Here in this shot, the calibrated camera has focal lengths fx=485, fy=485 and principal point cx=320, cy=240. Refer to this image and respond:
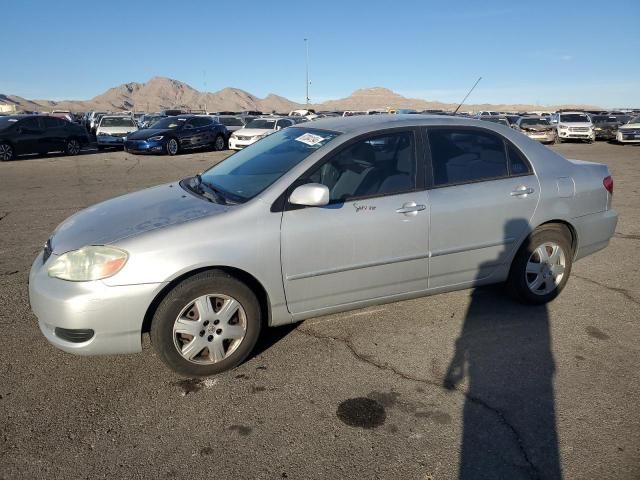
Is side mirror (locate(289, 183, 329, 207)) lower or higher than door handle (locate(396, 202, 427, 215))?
higher

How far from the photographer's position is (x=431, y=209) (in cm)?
359

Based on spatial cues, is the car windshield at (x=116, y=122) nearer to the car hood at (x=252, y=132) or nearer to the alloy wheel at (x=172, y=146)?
the alloy wheel at (x=172, y=146)

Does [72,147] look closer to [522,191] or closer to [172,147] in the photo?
[172,147]

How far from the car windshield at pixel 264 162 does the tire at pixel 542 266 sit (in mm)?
1912

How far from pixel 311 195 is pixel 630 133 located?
26428mm

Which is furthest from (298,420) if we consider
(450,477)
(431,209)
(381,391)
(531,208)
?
(531,208)

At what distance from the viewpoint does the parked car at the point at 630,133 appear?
78.0 ft

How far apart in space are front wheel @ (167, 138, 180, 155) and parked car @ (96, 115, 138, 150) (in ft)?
10.2

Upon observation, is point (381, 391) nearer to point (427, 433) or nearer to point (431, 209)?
point (427, 433)

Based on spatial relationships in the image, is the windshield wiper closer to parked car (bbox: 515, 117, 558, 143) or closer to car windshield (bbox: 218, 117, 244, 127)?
car windshield (bbox: 218, 117, 244, 127)

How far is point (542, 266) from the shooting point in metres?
4.14

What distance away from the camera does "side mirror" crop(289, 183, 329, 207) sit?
3.10 metres

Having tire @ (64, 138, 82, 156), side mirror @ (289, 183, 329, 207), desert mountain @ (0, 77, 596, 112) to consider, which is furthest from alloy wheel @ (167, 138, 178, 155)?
desert mountain @ (0, 77, 596, 112)

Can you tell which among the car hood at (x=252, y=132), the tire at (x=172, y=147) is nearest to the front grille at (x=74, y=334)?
the car hood at (x=252, y=132)
